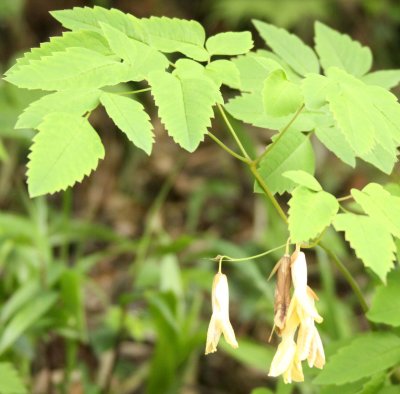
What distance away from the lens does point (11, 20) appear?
17.3 ft

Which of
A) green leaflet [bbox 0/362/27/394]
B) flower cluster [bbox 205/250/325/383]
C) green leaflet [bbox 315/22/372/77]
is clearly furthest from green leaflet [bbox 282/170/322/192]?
green leaflet [bbox 0/362/27/394]

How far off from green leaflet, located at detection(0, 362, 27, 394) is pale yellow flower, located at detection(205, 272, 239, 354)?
70 cm

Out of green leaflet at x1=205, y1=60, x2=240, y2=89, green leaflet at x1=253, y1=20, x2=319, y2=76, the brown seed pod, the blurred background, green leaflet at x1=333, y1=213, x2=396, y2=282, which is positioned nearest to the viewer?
green leaflet at x1=333, y1=213, x2=396, y2=282

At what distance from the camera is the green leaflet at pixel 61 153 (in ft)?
3.87

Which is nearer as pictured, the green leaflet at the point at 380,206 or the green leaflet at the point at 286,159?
the green leaflet at the point at 380,206

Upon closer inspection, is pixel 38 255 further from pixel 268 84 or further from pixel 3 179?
pixel 268 84

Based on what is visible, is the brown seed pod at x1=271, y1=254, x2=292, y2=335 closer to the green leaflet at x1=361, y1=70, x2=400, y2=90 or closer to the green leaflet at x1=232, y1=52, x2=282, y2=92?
the green leaflet at x1=232, y1=52, x2=282, y2=92

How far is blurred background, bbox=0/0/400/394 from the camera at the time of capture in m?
2.71

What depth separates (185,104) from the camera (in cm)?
128

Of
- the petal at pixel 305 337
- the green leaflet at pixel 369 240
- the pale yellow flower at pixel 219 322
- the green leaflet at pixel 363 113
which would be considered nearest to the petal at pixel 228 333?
the pale yellow flower at pixel 219 322

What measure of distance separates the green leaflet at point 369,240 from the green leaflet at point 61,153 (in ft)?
1.31

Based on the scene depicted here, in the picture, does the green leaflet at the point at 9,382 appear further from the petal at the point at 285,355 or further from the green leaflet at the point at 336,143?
the green leaflet at the point at 336,143

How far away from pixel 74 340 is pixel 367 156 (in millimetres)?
1567

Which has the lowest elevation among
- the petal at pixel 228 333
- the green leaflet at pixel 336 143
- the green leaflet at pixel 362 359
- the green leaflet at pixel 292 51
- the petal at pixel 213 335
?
the green leaflet at pixel 362 359
